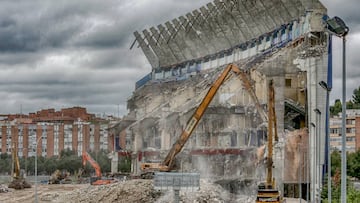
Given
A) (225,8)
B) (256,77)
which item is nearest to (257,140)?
(256,77)

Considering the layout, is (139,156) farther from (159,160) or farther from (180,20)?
(180,20)

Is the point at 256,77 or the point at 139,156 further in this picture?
the point at 139,156

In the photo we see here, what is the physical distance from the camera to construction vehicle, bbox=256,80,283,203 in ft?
134

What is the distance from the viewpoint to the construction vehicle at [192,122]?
5675 cm

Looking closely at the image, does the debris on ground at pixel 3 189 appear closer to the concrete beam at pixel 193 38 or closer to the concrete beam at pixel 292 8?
the concrete beam at pixel 193 38

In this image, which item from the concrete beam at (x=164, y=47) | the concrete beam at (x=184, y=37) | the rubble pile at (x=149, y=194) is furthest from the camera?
the concrete beam at (x=164, y=47)

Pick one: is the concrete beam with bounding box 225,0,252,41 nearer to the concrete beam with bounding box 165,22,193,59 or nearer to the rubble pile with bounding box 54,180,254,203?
the concrete beam with bounding box 165,22,193,59

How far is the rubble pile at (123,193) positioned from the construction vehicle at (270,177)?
856 centimetres

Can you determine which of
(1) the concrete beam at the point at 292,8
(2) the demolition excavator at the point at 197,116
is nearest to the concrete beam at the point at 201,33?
(1) the concrete beam at the point at 292,8

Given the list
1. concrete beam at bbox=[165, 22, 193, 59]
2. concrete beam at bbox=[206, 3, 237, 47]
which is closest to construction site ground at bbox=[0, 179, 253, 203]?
concrete beam at bbox=[206, 3, 237, 47]

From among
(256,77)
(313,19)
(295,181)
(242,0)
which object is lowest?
(295,181)

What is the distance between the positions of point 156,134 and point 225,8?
1474cm

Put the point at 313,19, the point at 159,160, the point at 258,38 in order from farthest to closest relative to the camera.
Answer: the point at 258,38
the point at 159,160
the point at 313,19

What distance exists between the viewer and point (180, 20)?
9050 centimetres
